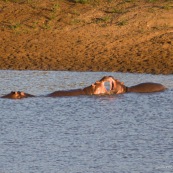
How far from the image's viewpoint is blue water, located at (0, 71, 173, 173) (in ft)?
33.3

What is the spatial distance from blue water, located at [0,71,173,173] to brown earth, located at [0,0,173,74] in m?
1.16

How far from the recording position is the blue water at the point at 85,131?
10164 millimetres

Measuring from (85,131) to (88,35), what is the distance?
7.54 m

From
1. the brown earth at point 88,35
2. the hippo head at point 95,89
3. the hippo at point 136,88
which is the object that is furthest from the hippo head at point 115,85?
the brown earth at point 88,35

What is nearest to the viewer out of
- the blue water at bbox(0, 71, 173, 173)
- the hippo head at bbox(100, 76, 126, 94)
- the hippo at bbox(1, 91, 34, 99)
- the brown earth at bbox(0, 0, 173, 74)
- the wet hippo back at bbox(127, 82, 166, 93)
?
the blue water at bbox(0, 71, 173, 173)

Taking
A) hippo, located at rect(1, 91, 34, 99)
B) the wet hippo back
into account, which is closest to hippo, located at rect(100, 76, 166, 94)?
the wet hippo back

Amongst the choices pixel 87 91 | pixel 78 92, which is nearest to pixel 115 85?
pixel 87 91

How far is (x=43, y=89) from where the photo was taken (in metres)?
16.0

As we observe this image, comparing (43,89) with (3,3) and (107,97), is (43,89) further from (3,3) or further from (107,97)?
(3,3)

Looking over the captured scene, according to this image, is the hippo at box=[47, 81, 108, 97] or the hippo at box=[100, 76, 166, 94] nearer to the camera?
the hippo at box=[47, 81, 108, 97]

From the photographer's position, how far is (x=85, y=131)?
39.4 ft

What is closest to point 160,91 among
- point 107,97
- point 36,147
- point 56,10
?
point 107,97

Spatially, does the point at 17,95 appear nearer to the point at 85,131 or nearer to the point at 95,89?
the point at 95,89

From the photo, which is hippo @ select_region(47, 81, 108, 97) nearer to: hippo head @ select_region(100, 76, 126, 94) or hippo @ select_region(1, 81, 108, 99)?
hippo @ select_region(1, 81, 108, 99)
